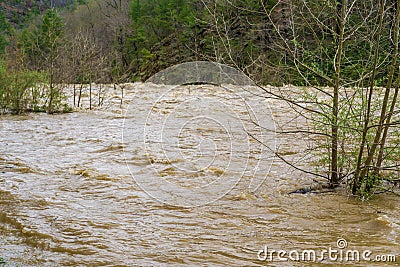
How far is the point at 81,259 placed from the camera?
3.58m

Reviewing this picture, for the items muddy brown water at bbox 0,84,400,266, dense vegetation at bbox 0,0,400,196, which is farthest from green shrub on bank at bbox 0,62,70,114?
muddy brown water at bbox 0,84,400,266

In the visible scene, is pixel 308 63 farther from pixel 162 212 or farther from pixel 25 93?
pixel 25 93

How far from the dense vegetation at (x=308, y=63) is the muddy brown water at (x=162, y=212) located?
61cm

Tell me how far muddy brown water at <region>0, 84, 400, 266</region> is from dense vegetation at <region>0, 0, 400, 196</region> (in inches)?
24.0

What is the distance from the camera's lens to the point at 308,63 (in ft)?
18.8

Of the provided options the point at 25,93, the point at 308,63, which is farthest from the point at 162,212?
the point at 25,93

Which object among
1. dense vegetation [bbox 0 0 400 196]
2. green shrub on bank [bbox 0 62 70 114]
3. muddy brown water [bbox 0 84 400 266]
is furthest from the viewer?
green shrub on bank [bbox 0 62 70 114]

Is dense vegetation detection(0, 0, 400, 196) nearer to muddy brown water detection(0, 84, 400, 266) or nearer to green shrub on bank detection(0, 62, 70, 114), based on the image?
green shrub on bank detection(0, 62, 70, 114)

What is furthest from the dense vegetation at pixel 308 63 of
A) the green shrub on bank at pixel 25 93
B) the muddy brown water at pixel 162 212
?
the muddy brown water at pixel 162 212

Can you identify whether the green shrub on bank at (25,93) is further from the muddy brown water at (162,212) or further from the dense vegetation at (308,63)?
the muddy brown water at (162,212)

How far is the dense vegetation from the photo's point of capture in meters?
4.78

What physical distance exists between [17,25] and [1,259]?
82.0m

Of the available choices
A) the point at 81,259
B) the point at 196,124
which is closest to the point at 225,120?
the point at 196,124

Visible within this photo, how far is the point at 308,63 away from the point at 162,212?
9.21ft
